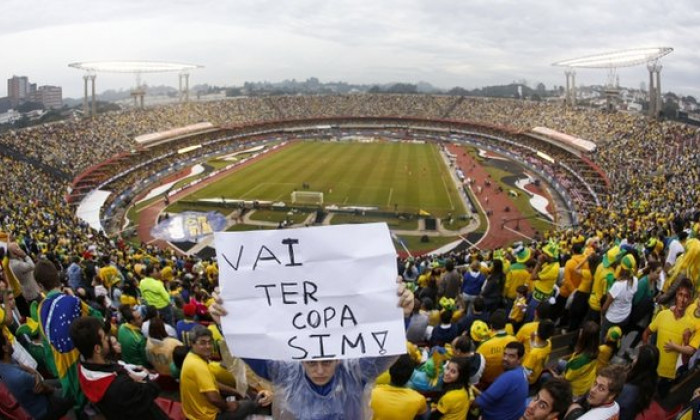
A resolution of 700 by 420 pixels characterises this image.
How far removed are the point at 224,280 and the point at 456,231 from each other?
3095 centimetres

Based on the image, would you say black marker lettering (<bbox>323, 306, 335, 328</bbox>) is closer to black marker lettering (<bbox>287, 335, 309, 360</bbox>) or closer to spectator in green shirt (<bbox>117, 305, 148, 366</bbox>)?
black marker lettering (<bbox>287, 335, 309, 360</bbox>)

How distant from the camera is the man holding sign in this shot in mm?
3561

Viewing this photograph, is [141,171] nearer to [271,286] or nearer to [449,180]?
[449,180]

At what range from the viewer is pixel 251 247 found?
3.66 m

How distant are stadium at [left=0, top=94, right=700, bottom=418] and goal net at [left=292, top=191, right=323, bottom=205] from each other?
16 cm

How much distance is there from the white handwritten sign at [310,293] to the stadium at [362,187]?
421 cm

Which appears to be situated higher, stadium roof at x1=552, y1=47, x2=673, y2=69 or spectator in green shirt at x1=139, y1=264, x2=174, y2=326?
stadium roof at x1=552, y1=47, x2=673, y2=69

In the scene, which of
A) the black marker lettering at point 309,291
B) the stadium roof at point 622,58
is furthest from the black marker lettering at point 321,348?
the stadium roof at point 622,58

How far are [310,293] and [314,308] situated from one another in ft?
0.36

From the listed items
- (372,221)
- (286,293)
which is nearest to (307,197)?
(372,221)

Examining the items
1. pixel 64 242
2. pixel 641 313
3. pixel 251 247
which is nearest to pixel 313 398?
pixel 251 247

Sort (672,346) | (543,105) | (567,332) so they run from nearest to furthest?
(672,346) < (567,332) < (543,105)

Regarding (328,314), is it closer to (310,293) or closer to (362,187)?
(310,293)

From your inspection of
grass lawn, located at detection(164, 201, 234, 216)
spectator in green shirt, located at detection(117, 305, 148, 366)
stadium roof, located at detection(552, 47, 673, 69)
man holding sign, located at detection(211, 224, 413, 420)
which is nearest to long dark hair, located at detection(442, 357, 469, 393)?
man holding sign, located at detection(211, 224, 413, 420)
